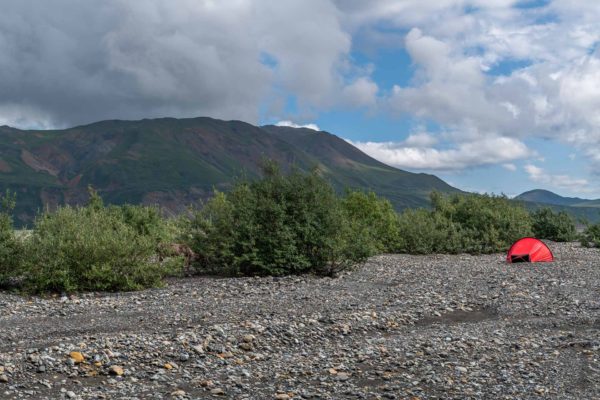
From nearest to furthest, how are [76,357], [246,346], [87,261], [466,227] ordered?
[76,357] → [246,346] → [87,261] → [466,227]

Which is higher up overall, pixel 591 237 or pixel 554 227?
pixel 554 227

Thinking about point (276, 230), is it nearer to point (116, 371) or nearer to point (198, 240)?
point (198, 240)

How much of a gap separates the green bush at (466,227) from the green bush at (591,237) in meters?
3.75

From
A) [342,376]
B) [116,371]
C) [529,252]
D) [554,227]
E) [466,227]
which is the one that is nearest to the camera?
[116,371]

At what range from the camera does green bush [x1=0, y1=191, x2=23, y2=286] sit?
61.0 feet

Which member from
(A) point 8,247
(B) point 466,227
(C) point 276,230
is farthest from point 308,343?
(B) point 466,227

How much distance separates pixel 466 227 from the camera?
121 feet

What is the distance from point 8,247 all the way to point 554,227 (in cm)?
3681

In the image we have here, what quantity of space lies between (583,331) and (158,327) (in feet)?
29.3

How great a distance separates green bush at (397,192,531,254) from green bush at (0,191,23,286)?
2112 centimetres

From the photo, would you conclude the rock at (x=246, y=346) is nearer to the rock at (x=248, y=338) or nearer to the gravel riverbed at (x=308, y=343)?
the gravel riverbed at (x=308, y=343)

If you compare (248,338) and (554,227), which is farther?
(554,227)

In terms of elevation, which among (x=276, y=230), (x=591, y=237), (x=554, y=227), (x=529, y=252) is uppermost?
(x=554, y=227)

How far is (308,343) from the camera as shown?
11.6m
